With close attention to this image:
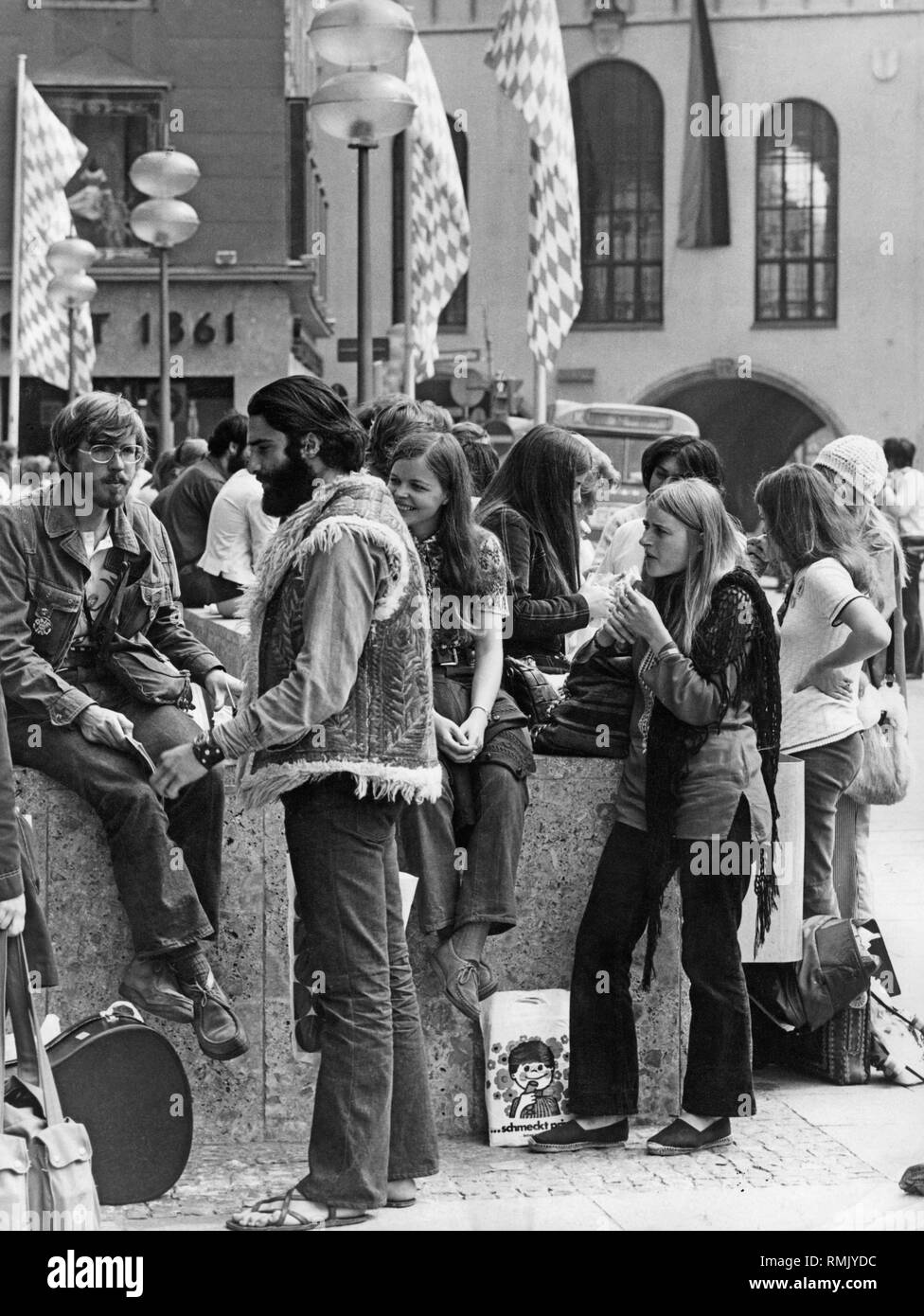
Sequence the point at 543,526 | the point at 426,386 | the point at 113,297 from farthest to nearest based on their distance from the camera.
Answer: the point at 426,386 < the point at 113,297 < the point at 543,526

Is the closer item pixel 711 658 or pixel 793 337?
pixel 711 658

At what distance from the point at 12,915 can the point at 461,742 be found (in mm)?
1813

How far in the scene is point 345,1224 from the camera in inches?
195

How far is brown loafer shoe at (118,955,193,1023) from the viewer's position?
5516mm

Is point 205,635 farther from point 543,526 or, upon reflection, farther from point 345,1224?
point 345,1224

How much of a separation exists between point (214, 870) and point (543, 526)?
164 cm

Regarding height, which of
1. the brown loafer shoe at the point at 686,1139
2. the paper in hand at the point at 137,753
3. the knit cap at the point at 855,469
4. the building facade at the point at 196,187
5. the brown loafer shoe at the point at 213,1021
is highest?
the building facade at the point at 196,187

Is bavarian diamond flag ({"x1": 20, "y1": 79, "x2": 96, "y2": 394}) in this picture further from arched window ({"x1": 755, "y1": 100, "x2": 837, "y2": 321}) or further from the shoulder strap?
arched window ({"x1": 755, "y1": 100, "x2": 837, "y2": 321})

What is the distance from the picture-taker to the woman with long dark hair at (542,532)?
6402mm

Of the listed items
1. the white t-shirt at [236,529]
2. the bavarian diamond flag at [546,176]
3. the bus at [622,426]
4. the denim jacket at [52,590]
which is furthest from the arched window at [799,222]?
the denim jacket at [52,590]

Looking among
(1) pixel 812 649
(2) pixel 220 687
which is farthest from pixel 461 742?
(1) pixel 812 649

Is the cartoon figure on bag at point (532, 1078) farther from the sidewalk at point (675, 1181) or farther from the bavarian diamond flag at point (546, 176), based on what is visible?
the bavarian diamond flag at point (546, 176)

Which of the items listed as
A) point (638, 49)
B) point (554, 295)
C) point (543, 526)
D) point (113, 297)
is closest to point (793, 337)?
point (638, 49)

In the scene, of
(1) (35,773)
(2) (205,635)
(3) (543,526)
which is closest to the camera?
(1) (35,773)
